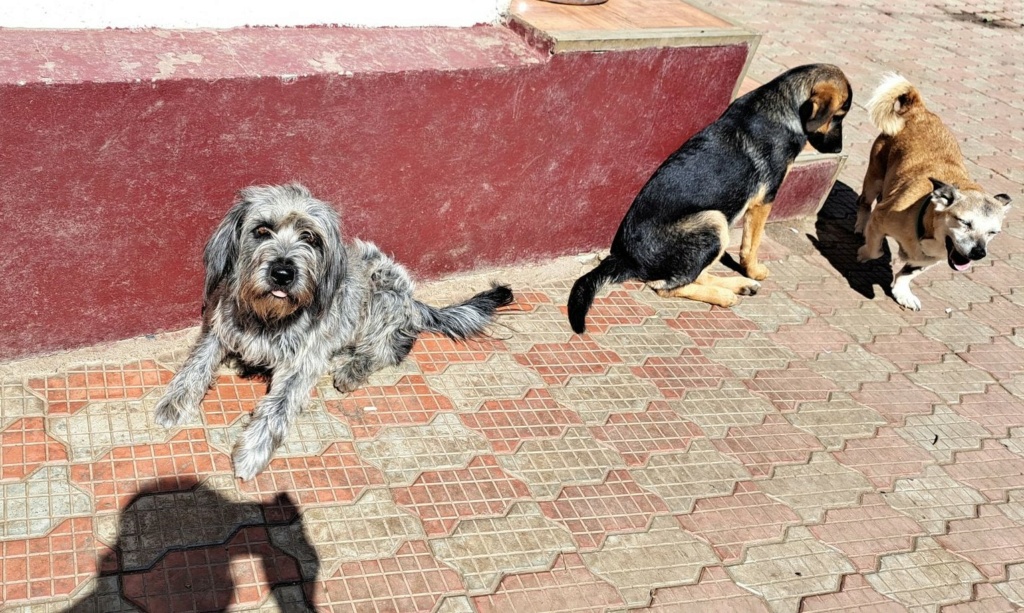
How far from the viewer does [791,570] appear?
14.0 ft

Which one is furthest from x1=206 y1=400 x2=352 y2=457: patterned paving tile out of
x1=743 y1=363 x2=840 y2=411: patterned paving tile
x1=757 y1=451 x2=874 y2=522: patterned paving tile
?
x1=743 y1=363 x2=840 y2=411: patterned paving tile

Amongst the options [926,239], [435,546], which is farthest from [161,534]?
[926,239]

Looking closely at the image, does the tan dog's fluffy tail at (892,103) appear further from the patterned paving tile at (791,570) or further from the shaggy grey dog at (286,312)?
the shaggy grey dog at (286,312)

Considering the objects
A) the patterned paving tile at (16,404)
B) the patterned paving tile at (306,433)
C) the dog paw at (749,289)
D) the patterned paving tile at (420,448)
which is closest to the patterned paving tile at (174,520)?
the patterned paving tile at (306,433)

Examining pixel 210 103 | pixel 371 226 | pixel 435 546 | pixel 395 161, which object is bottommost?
pixel 435 546

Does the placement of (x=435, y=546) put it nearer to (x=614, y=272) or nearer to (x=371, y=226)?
(x=371, y=226)

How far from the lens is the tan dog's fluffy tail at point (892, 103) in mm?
7242

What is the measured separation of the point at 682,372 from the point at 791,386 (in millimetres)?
779

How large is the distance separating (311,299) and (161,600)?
1505 millimetres

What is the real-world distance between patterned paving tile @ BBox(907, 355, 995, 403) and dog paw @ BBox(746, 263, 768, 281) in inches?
52.5

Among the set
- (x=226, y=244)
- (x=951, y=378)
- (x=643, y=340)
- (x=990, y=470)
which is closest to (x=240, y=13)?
(x=226, y=244)

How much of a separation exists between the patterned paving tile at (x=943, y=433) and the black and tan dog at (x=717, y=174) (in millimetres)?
1776

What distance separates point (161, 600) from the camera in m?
3.36

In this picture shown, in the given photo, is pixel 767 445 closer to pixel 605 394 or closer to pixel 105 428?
pixel 605 394
